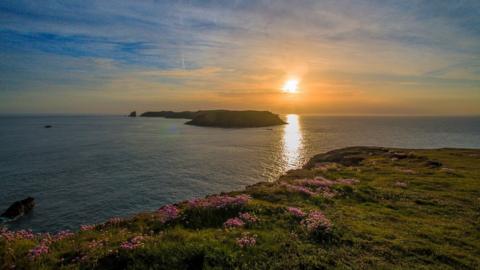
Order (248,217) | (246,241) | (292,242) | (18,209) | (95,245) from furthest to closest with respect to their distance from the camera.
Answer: (18,209) → (248,217) → (95,245) → (292,242) → (246,241)

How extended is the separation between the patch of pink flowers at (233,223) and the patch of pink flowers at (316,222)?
10.3 ft

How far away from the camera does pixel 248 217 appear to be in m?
13.2

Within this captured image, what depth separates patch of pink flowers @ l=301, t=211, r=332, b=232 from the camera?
1198cm

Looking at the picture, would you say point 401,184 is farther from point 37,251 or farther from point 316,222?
point 37,251

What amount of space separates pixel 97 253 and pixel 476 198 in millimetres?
25436

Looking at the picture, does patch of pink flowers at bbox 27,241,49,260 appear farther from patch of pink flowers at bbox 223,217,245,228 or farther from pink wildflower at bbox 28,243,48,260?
patch of pink flowers at bbox 223,217,245,228

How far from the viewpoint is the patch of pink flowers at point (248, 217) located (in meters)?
13.0

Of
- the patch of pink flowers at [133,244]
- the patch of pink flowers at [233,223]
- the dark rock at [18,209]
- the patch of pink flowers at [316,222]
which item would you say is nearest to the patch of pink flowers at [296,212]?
the patch of pink flowers at [316,222]

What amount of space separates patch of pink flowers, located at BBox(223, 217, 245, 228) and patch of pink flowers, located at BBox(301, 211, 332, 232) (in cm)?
313

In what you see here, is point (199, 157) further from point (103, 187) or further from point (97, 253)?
point (97, 253)

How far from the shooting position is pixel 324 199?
18141mm

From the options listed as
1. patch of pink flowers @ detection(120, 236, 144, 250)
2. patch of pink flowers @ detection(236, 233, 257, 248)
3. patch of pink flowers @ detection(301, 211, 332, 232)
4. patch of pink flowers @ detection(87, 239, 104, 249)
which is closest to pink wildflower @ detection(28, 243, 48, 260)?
patch of pink flowers @ detection(87, 239, 104, 249)

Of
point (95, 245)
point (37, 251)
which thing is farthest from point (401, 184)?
point (37, 251)

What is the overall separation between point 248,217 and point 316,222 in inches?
135
